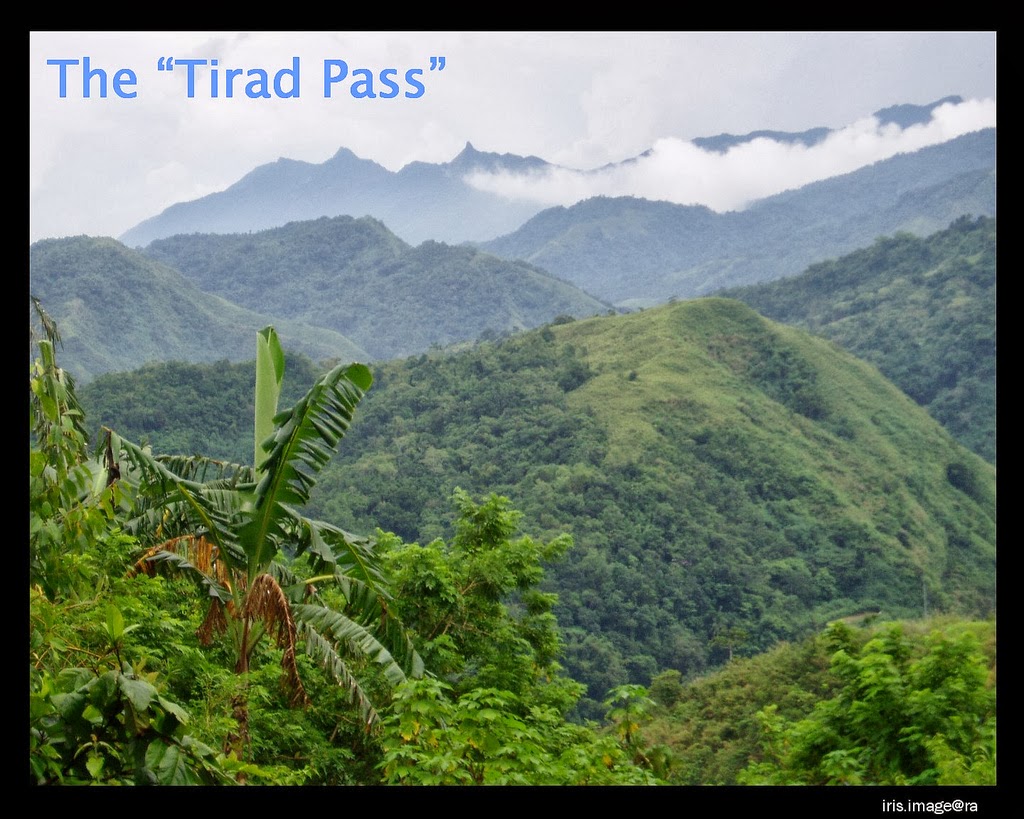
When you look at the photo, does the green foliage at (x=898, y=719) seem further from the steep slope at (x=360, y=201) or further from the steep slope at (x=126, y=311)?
the steep slope at (x=360, y=201)

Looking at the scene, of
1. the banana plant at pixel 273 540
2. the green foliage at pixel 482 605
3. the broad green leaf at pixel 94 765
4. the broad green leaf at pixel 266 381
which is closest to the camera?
the broad green leaf at pixel 94 765

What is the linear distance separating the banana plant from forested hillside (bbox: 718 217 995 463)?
5189cm

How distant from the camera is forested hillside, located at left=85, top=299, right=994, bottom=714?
35.1 m

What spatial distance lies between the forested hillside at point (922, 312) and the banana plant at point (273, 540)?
170 ft

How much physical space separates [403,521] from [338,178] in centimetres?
8301

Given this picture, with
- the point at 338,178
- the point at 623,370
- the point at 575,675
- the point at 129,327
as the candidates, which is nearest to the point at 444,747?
the point at 575,675

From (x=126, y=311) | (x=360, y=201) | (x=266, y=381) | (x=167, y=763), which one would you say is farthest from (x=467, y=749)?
(x=360, y=201)

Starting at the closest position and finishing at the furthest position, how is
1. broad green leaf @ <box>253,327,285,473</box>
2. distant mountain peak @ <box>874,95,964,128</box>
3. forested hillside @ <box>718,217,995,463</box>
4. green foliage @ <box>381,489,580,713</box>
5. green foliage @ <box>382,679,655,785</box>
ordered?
green foliage @ <box>382,679,655,785</box>
broad green leaf @ <box>253,327,285,473</box>
green foliage @ <box>381,489,580,713</box>
forested hillside @ <box>718,217,995,463</box>
distant mountain peak @ <box>874,95,964,128</box>

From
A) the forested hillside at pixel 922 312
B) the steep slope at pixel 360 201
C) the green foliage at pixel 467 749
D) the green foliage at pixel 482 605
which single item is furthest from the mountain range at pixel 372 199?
the green foliage at pixel 467 749

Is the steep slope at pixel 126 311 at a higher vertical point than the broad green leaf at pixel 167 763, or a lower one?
higher

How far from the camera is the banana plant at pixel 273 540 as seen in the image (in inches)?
215

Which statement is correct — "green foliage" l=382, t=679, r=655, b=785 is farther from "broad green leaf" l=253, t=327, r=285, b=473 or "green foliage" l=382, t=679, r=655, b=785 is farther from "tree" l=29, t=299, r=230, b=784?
"broad green leaf" l=253, t=327, r=285, b=473

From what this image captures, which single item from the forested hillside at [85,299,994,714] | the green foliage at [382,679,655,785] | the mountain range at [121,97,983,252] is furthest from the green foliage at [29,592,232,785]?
the mountain range at [121,97,983,252]
